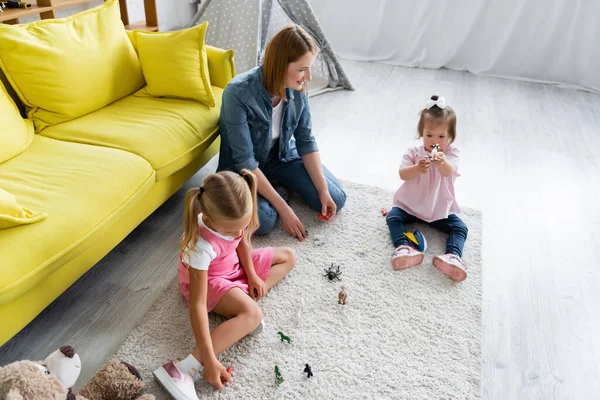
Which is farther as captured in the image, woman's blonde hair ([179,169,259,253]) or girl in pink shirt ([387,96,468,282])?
girl in pink shirt ([387,96,468,282])

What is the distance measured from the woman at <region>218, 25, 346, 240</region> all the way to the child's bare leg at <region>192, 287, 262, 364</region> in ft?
1.48

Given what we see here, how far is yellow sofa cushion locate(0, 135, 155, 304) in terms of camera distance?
1208mm

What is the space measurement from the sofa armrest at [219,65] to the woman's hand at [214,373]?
1295 millimetres

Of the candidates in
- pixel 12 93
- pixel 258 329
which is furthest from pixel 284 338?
pixel 12 93

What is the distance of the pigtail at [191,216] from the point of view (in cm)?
128

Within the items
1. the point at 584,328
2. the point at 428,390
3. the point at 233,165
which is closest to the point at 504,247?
the point at 584,328

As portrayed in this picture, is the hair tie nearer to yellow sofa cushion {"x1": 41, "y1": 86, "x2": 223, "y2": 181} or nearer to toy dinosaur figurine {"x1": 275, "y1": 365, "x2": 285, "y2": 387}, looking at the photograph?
yellow sofa cushion {"x1": 41, "y1": 86, "x2": 223, "y2": 181}

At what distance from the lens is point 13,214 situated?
48.8 inches

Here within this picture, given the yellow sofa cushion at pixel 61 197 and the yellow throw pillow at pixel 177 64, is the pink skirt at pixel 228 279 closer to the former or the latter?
the yellow sofa cushion at pixel 61 197

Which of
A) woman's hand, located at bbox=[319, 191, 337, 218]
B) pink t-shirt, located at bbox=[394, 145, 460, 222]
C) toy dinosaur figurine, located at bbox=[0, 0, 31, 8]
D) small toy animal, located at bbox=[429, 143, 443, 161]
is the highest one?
toy dinosaur figurine, located at bbox=[0, 0, 31, 8]

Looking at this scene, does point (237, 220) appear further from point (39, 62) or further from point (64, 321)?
point (39, 62)

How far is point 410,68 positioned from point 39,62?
2.85 m

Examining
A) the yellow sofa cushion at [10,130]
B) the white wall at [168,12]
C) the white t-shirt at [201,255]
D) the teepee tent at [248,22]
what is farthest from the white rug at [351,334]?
the white wall at [168,12]

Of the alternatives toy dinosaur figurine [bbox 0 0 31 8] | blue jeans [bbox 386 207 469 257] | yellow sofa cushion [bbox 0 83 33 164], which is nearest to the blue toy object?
blue jeans [bbox 386 207 469 257]
